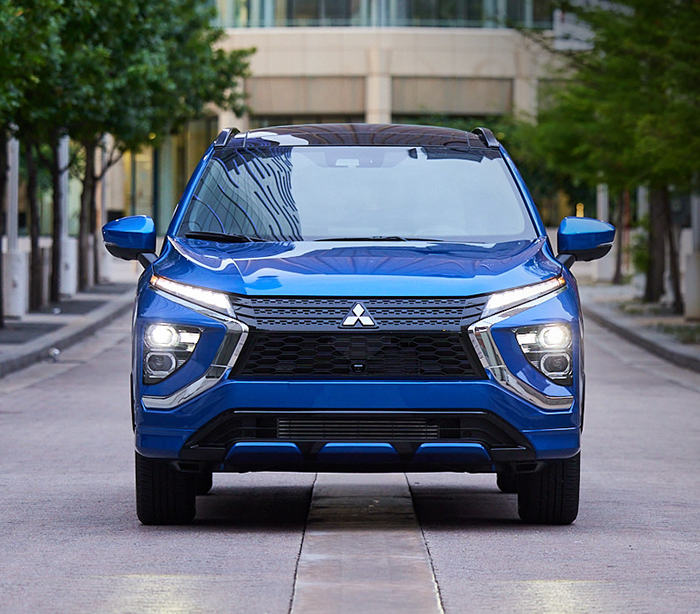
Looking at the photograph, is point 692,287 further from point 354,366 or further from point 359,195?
point 354,366

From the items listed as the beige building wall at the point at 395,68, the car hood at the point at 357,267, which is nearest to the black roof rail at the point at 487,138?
the car hood at the point at 357,267

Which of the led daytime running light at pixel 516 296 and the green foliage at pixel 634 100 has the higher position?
the green foliage at pixel 634 100

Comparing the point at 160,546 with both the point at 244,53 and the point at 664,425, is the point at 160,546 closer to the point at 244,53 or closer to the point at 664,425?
the point at 664,425

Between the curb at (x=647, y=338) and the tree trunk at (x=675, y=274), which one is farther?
the tree trunk at (x=675, y=274)

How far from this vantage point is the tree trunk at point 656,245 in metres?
34.0

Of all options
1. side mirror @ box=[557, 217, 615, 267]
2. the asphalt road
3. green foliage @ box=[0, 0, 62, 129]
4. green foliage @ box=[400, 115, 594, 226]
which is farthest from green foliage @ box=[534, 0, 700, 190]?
green foliage @ box=[400, 115, 594, 226]

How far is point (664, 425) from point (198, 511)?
21.1 ft

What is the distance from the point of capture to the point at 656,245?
34.2 m

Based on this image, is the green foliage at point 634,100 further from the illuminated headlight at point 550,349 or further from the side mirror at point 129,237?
the illuminated headlight at point 550,349

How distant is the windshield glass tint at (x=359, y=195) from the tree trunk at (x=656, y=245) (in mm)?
25094

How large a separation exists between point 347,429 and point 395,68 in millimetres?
68926

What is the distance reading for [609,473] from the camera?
35.1ft

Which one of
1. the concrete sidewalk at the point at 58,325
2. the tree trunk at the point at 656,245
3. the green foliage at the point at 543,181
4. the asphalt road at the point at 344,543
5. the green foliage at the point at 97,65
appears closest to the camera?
the asphalt road at the point at 344,543

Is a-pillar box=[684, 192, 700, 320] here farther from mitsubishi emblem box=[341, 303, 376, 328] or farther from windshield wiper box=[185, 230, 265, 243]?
mitsubishi emblem box=[341, 303, 376, 328]
